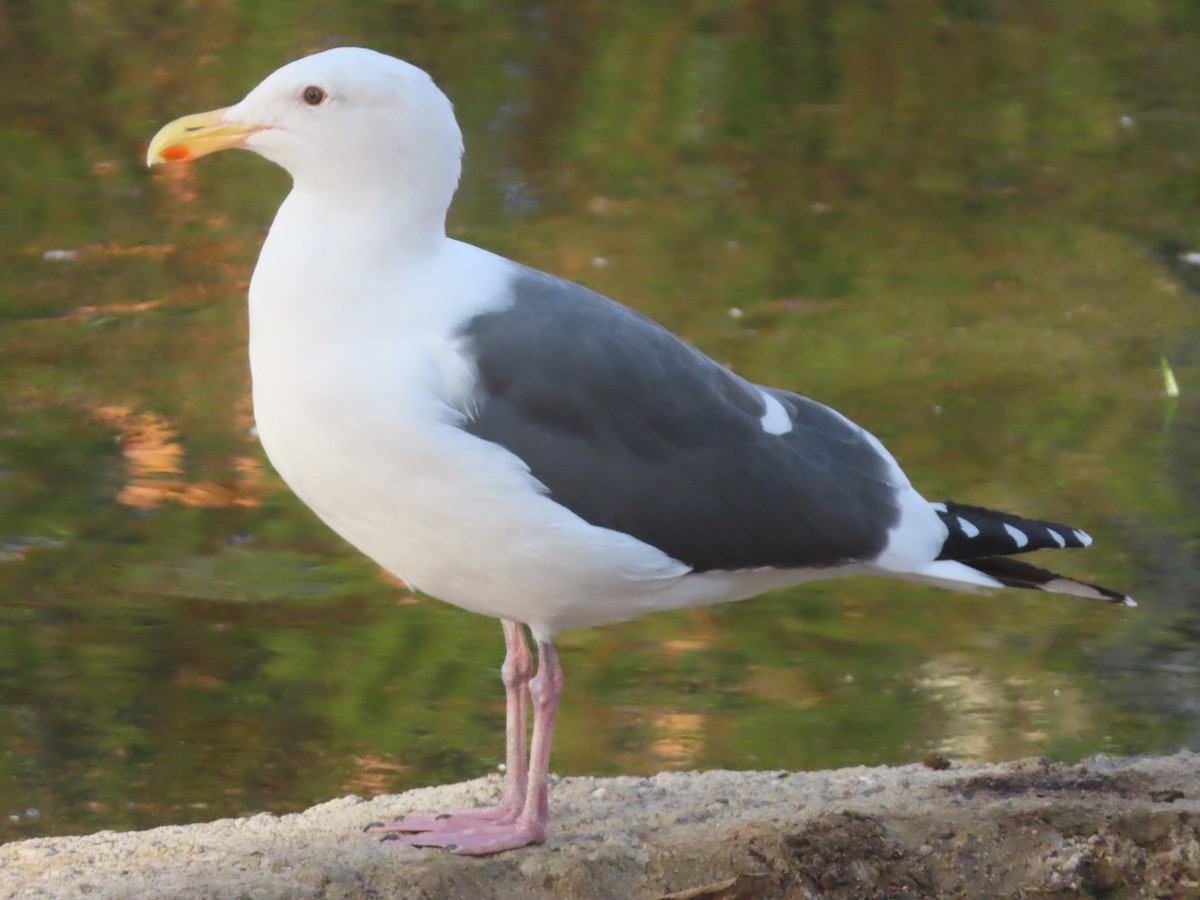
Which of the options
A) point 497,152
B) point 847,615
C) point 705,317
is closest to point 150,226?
point 497,152

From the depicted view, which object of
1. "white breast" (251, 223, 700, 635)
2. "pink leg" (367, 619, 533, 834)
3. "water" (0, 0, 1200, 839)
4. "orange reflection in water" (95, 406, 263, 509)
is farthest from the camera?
"orange reflection in water" (95, 406, 263, 509)

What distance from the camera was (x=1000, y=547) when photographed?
3.08 m

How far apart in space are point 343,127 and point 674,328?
3404 mm

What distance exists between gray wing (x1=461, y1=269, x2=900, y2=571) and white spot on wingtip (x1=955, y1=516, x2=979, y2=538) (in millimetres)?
139

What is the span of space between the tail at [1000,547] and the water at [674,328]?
72cm

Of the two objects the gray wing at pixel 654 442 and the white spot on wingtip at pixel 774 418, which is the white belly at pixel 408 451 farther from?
the white spot on wingtip at pixel 774 418

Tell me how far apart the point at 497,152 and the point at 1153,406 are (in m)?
3.23

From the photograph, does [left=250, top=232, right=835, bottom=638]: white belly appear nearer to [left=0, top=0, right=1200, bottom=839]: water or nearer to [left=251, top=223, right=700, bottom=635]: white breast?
[left=251, top=223, right=700, bottom=635]: white breast

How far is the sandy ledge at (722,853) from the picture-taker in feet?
8.93

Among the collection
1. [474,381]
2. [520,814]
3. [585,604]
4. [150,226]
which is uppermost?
[474,381]

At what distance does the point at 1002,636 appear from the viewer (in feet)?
14.0

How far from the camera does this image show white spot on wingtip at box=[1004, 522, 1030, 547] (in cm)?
307

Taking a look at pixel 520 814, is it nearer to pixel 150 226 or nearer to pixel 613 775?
pixel 613 775

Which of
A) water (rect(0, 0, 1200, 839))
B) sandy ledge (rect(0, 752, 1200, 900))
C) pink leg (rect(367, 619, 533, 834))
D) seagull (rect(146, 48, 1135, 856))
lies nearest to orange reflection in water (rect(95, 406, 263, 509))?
water (rect(0, 0, 1200, 839))
